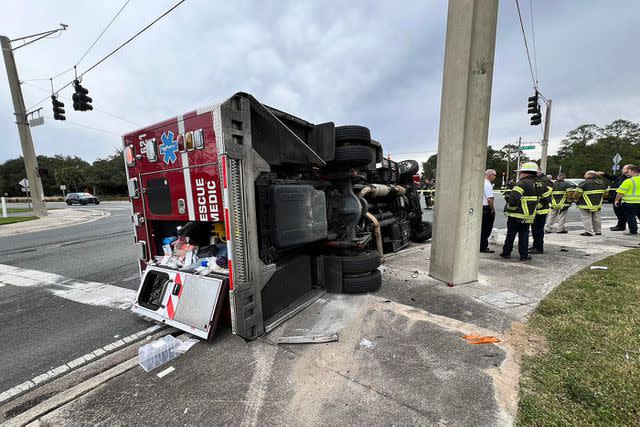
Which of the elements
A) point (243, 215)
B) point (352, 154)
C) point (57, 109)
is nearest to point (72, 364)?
point (243, 215)

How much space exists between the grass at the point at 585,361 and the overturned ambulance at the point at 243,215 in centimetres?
191

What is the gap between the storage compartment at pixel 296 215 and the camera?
2.82 meters

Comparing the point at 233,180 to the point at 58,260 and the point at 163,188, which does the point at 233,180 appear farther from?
the point at 58,260

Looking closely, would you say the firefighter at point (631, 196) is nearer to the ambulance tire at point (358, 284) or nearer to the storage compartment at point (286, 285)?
the ambulance tire at point (358, 284)

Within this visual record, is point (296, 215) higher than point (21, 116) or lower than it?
lower

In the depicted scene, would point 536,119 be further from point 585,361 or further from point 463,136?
point 585,361

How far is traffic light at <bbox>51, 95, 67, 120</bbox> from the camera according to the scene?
13.9 m

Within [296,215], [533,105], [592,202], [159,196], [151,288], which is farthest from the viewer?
[533,105]

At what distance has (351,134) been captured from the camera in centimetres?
374

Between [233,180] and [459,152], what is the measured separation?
2.97 meters

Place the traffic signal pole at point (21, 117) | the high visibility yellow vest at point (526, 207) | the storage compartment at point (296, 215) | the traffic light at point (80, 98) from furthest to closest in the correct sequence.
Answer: the traffic signal pole at point (21, 117) < the traffic light at point (80, 98) < the high visibility yellow vest at point (526, 207) < the storage compartment at point (296, 215)

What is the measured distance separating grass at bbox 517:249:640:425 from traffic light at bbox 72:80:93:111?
16.6m

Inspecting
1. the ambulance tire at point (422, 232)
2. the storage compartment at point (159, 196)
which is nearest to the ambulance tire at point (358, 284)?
the storage compartment at point (159, 196)

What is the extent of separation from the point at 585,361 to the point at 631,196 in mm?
7781
